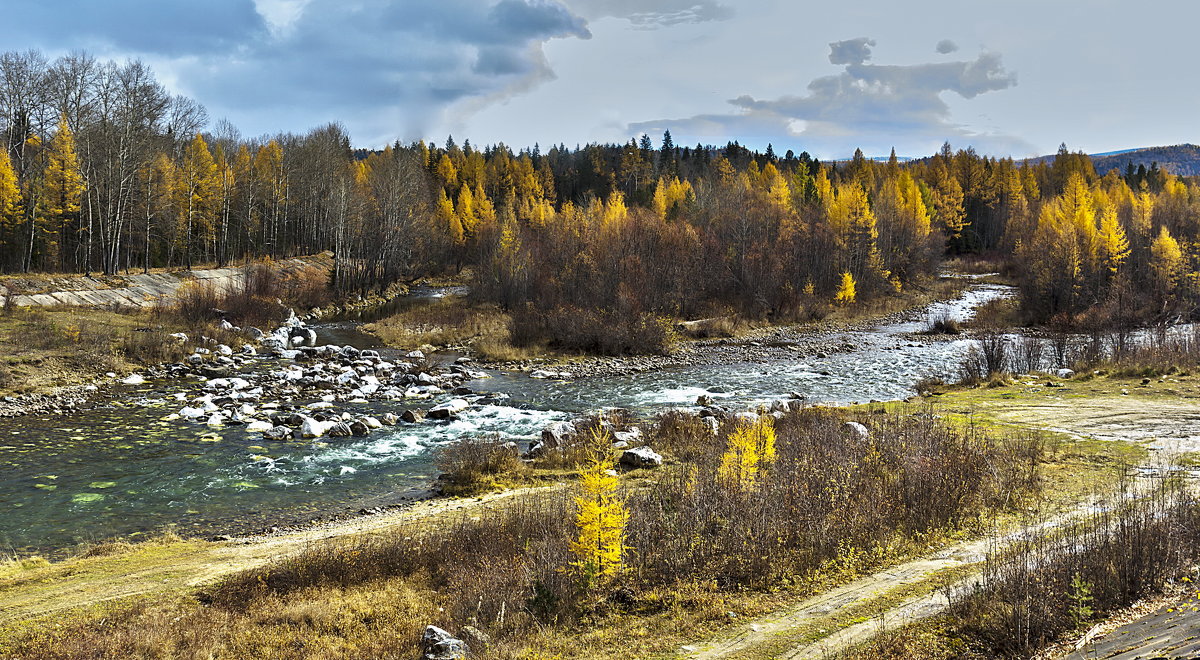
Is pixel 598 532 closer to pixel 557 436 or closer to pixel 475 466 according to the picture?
pixel 475 466

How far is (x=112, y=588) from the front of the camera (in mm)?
8625

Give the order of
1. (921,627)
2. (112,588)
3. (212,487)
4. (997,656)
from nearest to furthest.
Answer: (997,656) < (921,627) < (112,588) < (212,487)

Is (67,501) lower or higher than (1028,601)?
lower

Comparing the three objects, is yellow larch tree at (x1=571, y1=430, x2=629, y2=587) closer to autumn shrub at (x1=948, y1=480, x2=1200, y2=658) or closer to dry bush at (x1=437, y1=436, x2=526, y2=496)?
autumn shrub at (x1=948, y1=480, x2=1200, y2=658)

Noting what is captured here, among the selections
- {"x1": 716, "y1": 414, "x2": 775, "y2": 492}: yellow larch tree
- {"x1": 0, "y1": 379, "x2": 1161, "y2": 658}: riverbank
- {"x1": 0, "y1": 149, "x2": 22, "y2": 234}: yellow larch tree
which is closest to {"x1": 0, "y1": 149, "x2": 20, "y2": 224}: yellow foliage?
{"x1": 0, "y1": 149, "x2": 22, "y2": 234}: yellow larch tree

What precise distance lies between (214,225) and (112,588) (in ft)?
192

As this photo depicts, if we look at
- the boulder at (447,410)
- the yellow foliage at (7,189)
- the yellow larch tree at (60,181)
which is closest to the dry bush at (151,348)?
the boulder at (447,410)

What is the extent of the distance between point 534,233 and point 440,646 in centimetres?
5779

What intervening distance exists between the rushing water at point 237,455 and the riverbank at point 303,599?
204cm

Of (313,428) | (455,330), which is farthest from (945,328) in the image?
(313,428)

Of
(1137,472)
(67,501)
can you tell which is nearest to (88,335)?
(67,501)

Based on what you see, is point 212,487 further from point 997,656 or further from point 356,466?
point 997,656

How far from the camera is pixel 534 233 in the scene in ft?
206

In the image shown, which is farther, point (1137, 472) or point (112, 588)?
point (1137, 472)
